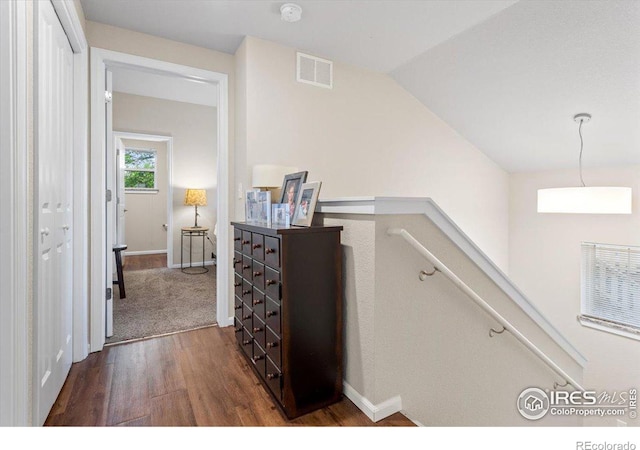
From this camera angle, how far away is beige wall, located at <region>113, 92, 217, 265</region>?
16.1ft

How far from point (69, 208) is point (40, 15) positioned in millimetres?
1120

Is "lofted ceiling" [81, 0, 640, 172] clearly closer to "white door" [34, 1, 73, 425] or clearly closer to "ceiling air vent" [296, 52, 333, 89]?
"ceiling air vent" [296, 52, 333, 89]

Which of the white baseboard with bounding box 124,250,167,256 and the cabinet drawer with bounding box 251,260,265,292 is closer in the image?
the cabinet drawer with bounding box 251,260,265,292

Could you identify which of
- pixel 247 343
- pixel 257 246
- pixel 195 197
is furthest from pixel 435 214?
pixel 195 197

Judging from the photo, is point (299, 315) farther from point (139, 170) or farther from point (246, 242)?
point (139, 170)

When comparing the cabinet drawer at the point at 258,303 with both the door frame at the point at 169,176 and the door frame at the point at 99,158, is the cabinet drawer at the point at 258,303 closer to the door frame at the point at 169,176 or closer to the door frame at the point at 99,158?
the door frame at the point at 99,158

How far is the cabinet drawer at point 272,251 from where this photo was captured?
161 cm

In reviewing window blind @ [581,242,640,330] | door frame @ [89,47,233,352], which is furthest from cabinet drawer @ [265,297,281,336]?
window blind @ [581,242,640,330]

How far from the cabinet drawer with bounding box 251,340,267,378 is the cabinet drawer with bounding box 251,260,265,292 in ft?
1.21

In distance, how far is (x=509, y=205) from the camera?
4484mm

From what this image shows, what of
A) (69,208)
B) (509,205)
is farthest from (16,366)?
(509,205)

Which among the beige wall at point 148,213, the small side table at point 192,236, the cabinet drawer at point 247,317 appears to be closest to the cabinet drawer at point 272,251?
the cabinet drawer at point 247,317

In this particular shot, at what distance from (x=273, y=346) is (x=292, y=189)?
0.96m

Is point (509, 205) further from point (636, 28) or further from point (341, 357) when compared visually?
point (341, 357)
